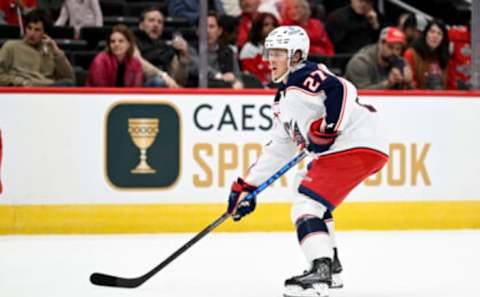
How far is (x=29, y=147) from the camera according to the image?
6.75m

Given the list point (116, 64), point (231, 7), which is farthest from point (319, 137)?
point (231, 7)

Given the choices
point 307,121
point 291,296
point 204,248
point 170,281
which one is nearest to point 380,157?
point 307,121

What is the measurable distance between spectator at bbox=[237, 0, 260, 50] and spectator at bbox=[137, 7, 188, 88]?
469 mm

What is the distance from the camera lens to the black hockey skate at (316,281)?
14.7 feet

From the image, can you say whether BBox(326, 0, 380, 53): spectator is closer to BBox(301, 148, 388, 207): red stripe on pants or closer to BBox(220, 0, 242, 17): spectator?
BBox(220, 0, 242, 17): spectator

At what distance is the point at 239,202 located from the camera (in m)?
4.84

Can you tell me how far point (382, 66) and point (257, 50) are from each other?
0.82 m

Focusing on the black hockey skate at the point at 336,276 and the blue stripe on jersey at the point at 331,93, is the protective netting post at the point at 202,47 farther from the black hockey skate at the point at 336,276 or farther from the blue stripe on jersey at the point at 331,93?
the blue stripe on jersey at the point at 331,93

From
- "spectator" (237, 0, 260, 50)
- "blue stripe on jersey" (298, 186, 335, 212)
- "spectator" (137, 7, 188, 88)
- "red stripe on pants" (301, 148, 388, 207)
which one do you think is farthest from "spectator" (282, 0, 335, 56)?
"blue stripe on jersey" (298, 186, 335, 212)

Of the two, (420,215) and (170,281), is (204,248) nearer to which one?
(170,281)

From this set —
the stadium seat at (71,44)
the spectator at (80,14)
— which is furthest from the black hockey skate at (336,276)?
the spectator at (80,14)

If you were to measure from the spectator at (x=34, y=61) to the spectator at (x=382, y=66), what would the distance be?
1.85m

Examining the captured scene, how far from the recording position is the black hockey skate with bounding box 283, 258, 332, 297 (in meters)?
4.48

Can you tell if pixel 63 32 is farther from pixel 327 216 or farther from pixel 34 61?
pixel 327 216
